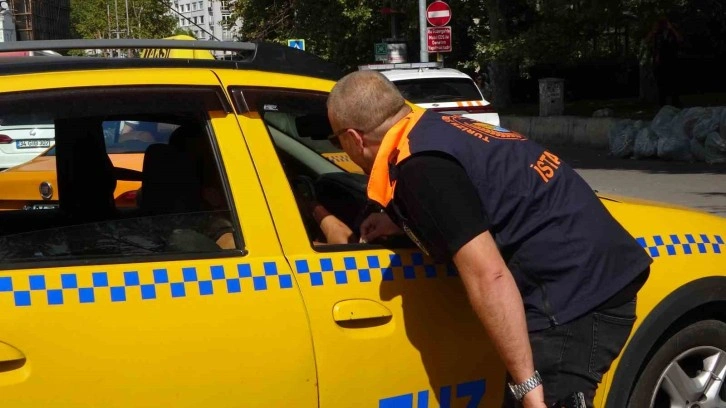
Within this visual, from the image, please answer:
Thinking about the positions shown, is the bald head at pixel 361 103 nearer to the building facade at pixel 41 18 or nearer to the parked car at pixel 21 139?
the parked car at pixel 21 139

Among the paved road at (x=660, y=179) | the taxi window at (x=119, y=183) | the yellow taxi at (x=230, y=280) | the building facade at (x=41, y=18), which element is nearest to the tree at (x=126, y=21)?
the building facade at (x=41, y=18)

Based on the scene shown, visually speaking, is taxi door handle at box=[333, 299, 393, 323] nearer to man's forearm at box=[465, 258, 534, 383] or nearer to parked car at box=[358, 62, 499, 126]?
man's forearm at box=[465, 258, 534, 383]

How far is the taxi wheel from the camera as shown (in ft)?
11.3

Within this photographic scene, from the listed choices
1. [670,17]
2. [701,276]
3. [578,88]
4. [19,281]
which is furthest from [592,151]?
[19,281]

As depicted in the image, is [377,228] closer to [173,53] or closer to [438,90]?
[173,53]

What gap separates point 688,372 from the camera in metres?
3.64

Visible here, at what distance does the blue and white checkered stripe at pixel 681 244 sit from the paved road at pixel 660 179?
27.1 ft

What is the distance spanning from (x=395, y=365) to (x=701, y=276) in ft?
3.93

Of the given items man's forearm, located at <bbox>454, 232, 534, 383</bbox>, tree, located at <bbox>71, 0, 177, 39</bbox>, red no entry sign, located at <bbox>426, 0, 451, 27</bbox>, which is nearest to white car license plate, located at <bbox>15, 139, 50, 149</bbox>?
man's forearm, located at <bbox>454, 232, 534, 383</bbox>

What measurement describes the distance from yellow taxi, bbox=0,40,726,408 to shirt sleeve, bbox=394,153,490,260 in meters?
0.38

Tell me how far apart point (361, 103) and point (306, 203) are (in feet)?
1.73

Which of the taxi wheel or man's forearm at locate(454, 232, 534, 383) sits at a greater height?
man's forearm at locate(454, 232, 534, 383)

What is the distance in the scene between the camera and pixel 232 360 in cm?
276

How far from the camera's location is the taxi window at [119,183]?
278 centimetres
